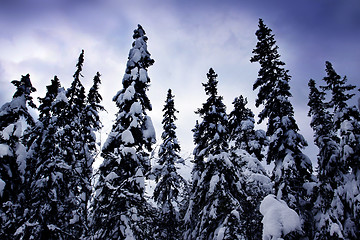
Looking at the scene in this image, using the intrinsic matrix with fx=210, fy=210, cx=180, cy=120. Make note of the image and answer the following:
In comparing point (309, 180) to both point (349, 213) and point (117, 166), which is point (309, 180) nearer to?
point (349, 213)

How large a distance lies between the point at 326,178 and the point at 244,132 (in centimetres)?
641

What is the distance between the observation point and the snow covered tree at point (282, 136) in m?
11.6

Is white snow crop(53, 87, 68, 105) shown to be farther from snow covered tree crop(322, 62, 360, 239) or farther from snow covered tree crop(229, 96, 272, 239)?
snow covered tree crop(322, 62, 360, 239)

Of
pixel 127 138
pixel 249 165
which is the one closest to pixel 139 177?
pixel 127 138

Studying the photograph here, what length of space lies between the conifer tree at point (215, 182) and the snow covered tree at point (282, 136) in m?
2.57

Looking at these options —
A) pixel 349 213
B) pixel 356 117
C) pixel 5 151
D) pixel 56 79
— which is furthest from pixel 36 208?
pixel 356 117

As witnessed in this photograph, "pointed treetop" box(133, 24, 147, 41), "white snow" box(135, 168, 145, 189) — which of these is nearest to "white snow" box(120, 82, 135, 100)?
"pointed treetop" box(133, 24, 147, 41)

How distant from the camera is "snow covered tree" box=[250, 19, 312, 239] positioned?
11.6 meters

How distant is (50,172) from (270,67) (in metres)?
15.5

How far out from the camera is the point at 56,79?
54.4 feet

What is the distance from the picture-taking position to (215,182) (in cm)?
1291

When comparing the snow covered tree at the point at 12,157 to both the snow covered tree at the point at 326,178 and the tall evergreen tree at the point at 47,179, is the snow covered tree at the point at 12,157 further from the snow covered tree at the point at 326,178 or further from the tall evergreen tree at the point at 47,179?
the snow covered tree at the point at 326,178

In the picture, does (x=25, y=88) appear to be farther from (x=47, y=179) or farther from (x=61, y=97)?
(x=47, y=179)

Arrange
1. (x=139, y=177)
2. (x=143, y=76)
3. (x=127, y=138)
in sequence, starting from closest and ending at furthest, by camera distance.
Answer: (x=139, y=177)
(x=127, y=138)
(x=143, y=76)
